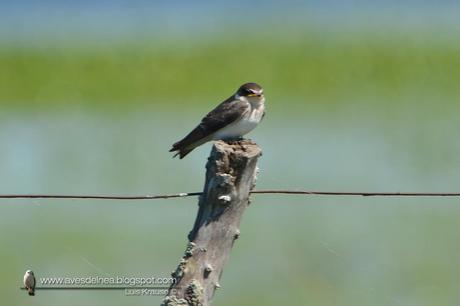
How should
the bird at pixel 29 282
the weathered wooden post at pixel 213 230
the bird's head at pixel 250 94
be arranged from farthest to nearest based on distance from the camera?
the bird's head at pixel 250 94 < the bird at pixel 29 282 < the weathered wooden post at pixel 213 230

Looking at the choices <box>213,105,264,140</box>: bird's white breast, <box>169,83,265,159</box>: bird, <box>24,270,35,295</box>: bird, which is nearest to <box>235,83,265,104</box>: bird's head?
<box>169,83,265,159</box>: bird

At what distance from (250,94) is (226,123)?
1.05ft

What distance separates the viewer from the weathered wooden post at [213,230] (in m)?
4.90

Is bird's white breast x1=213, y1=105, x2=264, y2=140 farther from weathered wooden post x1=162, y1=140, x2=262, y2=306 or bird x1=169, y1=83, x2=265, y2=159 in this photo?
weathered wooden post x1=162, y1=140, x2=262, y2=306

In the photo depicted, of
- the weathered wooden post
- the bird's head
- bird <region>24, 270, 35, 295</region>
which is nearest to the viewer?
the weathered wooden post

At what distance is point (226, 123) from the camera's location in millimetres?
7020

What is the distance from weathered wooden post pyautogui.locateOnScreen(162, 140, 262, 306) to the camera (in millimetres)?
4902

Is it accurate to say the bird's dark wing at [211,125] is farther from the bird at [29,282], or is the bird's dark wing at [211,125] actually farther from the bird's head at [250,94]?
the bird at [29,282]

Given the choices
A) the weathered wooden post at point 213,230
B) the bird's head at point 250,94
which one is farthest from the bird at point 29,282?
the bird's head at point 250,94

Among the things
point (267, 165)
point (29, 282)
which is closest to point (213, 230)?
point (29, 282)

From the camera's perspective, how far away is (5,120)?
52.0 ft

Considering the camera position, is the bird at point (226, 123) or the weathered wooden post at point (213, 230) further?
the bird at point (226, 123)

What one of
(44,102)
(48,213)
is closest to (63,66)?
(44,102)

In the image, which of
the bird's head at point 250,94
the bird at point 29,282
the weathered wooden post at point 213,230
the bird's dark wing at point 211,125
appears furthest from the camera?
the bird's head at point 250,94
